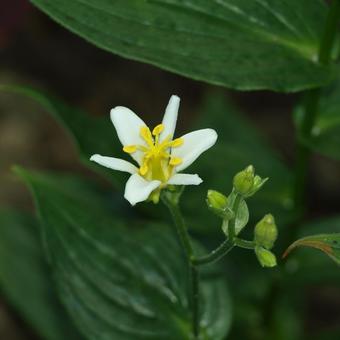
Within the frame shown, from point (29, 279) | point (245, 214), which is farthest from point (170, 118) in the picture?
point (29, 279)

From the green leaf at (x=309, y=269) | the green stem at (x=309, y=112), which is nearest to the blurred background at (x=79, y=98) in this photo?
the green leaf at (x=309, y=269)

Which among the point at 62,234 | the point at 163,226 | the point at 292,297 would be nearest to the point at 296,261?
the point at 292,297

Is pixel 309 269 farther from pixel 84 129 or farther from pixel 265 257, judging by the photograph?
pixel 265 257

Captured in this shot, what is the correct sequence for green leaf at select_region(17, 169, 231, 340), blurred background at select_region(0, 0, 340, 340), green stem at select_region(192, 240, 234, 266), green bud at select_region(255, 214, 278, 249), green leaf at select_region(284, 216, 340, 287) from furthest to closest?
1. blurred background at select_region(0, 0, 340, 340)
2. green leaf at select_region(284, 216, 340, 287)
3. green leaf at select_region(17, 169, 231, 340)
4. green stem at select_region(192, 240, 234, 266)
5. green bud at select_region(255, 214, 278, 249)

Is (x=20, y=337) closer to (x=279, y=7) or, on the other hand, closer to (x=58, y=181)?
(x=58, y=181)

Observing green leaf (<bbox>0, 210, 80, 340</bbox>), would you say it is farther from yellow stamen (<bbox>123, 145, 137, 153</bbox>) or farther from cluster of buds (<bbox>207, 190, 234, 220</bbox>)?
cluster of buds (<bbox>207, 190, 234, 220</bbox>)

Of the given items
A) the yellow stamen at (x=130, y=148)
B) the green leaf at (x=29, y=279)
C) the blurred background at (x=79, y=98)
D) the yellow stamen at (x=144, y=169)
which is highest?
the yellow stamen at (x=130, y=148)

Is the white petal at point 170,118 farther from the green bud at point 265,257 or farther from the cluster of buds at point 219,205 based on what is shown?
the green bud at point 265,257

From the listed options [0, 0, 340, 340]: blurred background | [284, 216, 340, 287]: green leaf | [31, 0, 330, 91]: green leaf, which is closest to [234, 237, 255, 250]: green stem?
[31, 0, 330, 91]: green leaf
